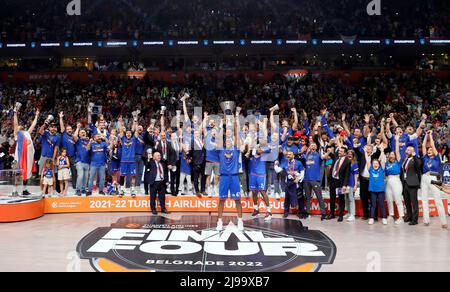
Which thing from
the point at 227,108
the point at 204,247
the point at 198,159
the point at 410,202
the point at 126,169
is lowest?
the point at 204,247

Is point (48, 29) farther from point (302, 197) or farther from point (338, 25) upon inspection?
point (302, 197)

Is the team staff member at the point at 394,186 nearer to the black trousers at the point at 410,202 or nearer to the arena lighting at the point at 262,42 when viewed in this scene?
the black trousers at the point at 410,202

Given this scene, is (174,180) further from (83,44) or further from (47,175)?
(83,44)

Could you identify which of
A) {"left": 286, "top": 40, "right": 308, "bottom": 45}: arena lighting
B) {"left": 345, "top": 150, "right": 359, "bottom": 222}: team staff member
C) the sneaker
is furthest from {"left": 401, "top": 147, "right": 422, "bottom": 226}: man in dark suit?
{"left": 286, "top": 40, "right": 308, "bottom": 45}: arena lighting

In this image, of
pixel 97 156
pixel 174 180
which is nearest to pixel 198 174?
pixel 174 180

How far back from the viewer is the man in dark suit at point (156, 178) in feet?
29.5

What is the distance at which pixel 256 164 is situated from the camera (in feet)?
29.2

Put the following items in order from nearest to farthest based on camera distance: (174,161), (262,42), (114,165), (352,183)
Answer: (352,183) < (174,161) < (114,165) < (262,42)

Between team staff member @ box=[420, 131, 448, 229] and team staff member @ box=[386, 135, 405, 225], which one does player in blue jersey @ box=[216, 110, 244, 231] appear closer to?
team staff member @ box=[386, 135, 405, 225]

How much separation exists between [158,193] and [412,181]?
550 cm

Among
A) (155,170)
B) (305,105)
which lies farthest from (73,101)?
(155,170)

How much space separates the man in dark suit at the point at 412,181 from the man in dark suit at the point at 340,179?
120 cm

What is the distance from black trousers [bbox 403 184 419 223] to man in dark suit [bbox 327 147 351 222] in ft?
4.20

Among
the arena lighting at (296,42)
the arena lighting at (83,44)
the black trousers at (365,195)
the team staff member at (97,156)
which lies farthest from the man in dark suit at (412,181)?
the arena lighting at (83,44)
